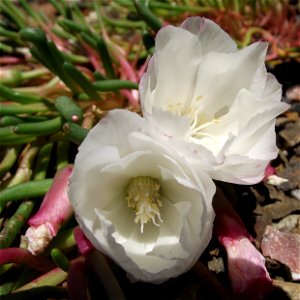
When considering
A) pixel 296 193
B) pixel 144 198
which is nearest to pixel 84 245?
pixel 144 198

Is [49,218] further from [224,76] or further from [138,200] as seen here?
[224,76]

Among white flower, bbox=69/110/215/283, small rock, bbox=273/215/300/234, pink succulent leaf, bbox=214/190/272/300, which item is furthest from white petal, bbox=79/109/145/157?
small rock, bbox=273/215/300/234

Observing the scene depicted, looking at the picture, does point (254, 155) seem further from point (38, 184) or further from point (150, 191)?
point (38, 184)

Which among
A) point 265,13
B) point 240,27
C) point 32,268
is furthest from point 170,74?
point 265,13

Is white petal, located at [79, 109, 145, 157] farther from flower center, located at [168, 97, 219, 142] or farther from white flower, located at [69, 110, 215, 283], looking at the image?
flower center, located at [168, 97, 219, 142]

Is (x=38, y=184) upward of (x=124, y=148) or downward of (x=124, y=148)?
downward
